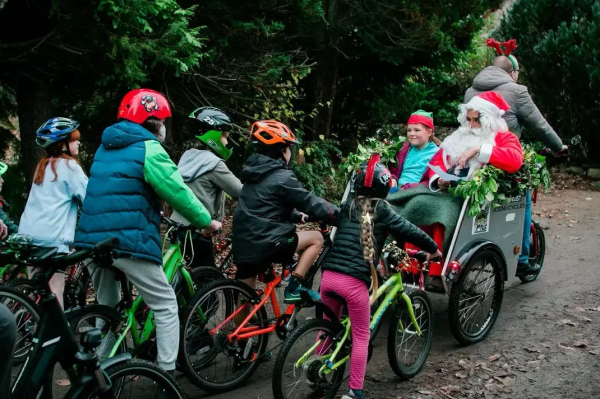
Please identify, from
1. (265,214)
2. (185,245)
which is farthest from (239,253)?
(185,245)

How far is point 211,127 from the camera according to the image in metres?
5.27

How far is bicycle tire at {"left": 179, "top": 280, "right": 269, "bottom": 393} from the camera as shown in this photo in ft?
15.0

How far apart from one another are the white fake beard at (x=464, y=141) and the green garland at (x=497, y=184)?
0.98 feet

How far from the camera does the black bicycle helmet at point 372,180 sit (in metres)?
4.27

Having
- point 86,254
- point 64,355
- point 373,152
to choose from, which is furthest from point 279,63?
point 64,355

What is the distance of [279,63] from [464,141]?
374cm

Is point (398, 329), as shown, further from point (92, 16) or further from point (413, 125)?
point (92, 16)

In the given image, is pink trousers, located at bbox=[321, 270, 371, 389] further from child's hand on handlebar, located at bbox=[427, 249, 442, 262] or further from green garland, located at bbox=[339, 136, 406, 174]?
green garland, located at bbox=[339, 136, 406, 174]

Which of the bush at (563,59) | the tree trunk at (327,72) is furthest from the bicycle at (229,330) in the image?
the bush at (563,59)

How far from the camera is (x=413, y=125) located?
6223 millimetres

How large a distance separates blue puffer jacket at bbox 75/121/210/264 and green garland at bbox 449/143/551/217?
2.41 meters

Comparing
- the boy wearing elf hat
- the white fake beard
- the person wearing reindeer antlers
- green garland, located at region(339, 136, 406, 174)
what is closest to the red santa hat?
the white fake beard

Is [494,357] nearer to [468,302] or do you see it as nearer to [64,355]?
[468,302]

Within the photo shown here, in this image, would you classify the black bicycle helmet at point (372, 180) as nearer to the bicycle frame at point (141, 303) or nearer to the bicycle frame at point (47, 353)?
the bicycle frame at point (141, 303)
